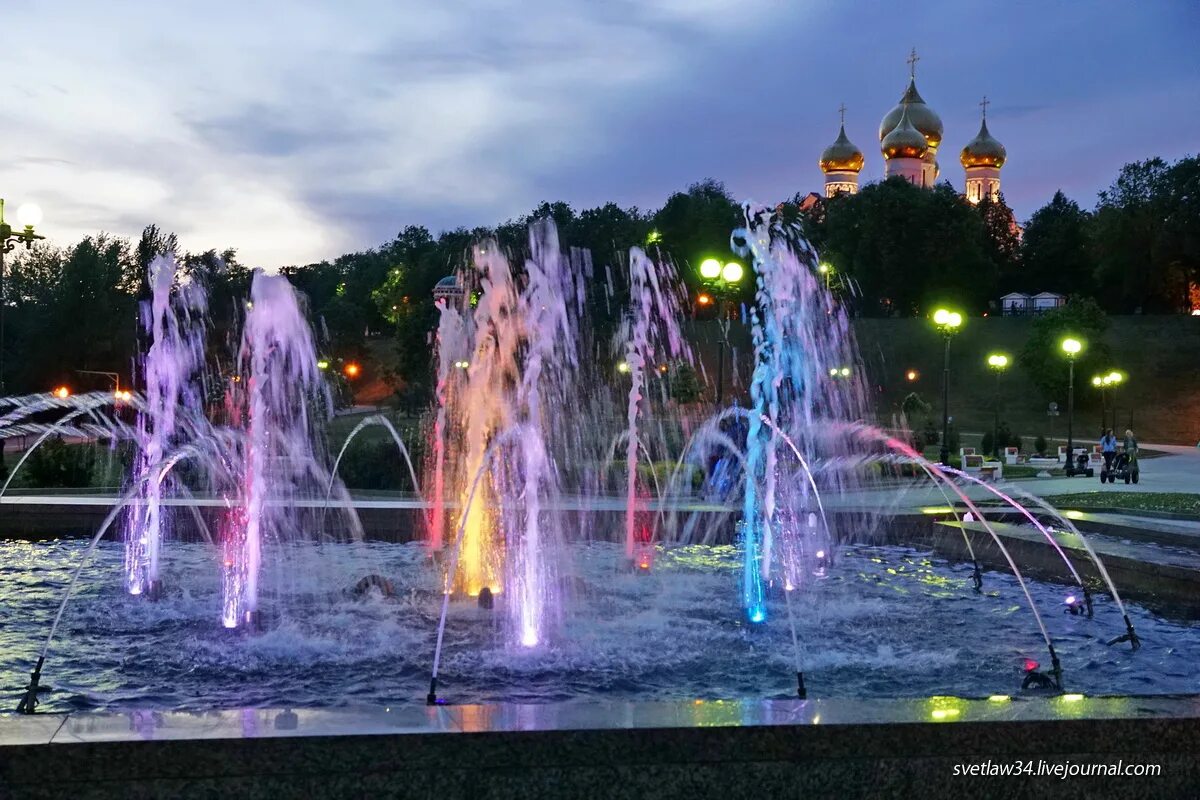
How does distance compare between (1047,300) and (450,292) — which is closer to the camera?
(450,292)

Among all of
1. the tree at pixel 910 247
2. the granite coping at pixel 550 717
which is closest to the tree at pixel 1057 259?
the tree at pixel 910 247

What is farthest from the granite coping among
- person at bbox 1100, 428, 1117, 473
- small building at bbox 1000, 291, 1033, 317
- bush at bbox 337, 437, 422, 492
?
small building at bbox 1000, 291, 1033, 317

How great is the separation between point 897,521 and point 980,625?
5629mm

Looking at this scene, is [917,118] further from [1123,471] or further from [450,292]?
[1123,471]

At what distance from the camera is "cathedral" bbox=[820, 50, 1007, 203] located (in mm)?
101000

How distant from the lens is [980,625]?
30.2ft

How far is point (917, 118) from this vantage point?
339 feet

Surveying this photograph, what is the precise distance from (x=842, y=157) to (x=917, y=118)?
7.29 meters

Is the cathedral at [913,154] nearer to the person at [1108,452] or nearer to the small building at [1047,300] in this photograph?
the small building at [1047,300]

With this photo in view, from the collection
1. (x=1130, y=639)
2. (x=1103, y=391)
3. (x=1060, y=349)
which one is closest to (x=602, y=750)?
(x=1130, y=639)

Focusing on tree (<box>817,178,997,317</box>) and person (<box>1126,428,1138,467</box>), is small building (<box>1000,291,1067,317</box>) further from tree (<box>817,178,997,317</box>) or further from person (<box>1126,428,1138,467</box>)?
person (<box>1126,428,1138,467</box>)

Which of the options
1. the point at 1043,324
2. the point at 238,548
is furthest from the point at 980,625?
the point at 1043,324

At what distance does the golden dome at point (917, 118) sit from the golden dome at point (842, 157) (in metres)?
2.84

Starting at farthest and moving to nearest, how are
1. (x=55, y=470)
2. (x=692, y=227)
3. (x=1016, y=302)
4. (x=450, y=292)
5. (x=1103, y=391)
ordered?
(x=1016, y=302), (x=692, y=227), (x=450, y=292), (x=1103, y=391), (x=55, y=470)
